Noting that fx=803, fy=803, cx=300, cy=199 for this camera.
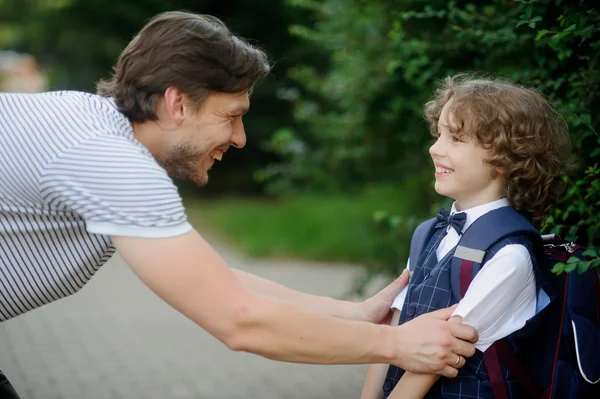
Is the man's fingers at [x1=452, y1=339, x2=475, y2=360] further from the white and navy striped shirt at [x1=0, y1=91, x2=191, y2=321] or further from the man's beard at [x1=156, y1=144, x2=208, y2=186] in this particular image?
the man's beard at [x1=156, y1=144, x2=208, y2=186]

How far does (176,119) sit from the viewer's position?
2.54 metres

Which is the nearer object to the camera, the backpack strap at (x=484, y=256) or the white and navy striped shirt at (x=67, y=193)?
the white and navy striped shirt at (x=67, y=193)

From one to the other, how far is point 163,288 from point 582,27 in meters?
1.75

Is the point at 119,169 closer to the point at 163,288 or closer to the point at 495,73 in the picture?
the point at 163,288

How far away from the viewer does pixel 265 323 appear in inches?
87.7

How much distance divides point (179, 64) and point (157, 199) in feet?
1.87

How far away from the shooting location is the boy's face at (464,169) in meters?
Answer: 2.60

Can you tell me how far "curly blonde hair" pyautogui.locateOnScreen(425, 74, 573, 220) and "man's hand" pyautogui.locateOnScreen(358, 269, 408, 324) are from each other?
49 centimetres

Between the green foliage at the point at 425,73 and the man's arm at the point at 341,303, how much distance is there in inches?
25.7

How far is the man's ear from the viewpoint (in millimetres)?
2506

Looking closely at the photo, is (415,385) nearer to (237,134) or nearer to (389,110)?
(237,134)

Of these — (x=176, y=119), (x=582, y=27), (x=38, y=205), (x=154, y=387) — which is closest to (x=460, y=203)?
(x=582, y=27)

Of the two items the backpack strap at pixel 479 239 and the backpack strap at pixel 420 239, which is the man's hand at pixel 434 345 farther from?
the backpack strap at pixel 420 239

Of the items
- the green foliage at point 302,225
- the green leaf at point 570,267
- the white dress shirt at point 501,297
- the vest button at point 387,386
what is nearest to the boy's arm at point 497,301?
the white dress shirt at point 501,297
